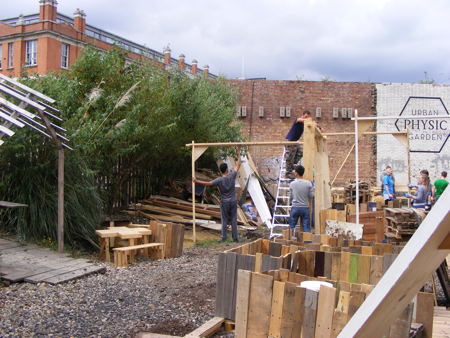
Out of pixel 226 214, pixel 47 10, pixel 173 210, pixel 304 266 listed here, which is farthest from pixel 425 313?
pixel 47 10

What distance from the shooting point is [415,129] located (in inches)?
826

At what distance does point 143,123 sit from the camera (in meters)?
12.6

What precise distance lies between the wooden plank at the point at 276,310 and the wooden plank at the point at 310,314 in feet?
0.70

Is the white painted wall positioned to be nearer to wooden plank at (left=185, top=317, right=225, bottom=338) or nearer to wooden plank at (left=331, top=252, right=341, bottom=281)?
wooden plank at (left=331, top=252, right=341, bottom=281)

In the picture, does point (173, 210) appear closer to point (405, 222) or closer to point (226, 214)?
point (226, 214)

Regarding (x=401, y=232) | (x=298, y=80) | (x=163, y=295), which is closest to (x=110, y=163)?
(x=163, y=295)

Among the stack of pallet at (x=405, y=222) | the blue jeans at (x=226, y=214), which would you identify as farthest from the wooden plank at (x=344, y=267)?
the blue jeans at (x=226, y=214)

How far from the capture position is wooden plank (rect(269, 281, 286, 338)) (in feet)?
13.0

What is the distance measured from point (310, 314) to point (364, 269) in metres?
1.37

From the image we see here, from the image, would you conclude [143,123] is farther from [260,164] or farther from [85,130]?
[260,164]

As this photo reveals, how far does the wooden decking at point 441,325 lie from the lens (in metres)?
3.91

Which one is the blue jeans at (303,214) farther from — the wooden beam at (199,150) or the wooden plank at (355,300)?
the wooden plank at (355,300)

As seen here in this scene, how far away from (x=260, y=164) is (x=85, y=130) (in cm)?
1170

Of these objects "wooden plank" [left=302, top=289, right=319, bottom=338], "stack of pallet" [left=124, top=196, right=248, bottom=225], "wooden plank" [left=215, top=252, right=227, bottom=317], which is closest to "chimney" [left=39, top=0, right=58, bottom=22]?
"stack of pallet" [left=124, top=196, right=248, bottom=225]
